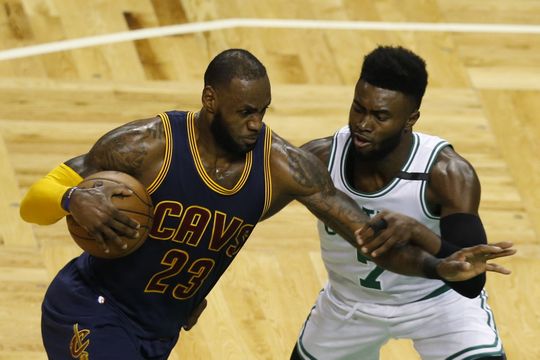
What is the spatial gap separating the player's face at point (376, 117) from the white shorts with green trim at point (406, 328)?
77cm

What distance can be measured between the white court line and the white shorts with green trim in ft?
14.1

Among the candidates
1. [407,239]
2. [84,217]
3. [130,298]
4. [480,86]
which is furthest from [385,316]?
[480,86]

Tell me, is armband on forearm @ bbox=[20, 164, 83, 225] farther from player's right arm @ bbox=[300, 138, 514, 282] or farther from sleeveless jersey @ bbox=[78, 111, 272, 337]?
player's right arm @ bbox=[300, 138, 514, 282]

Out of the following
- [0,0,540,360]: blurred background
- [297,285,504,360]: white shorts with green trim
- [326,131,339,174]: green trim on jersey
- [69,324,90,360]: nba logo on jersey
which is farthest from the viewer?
[0,0,540,360]: blurred background

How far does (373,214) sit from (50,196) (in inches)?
58.6

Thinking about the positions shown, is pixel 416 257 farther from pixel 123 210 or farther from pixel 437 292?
pixel 123 210

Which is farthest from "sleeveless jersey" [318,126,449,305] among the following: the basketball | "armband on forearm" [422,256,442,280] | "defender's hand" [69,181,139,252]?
"defender's hand" [69,181,139,252]

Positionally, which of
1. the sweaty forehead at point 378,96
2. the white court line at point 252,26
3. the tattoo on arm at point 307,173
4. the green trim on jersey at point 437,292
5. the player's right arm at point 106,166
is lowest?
the white court line at point 252,26

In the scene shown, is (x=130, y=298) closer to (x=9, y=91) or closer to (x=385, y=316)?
(x=385, y=316)

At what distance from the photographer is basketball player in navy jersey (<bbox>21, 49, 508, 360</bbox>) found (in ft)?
19.1

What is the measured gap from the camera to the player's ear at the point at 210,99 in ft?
19.2

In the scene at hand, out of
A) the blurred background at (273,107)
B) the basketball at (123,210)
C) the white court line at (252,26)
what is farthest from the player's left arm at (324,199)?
the white court line at (252,26)

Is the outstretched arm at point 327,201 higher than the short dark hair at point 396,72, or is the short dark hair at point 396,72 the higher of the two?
the short dark hair at point 396,72

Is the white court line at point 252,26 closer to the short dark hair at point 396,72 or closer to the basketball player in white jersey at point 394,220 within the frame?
the basketball player in white jersey at point 394,220
